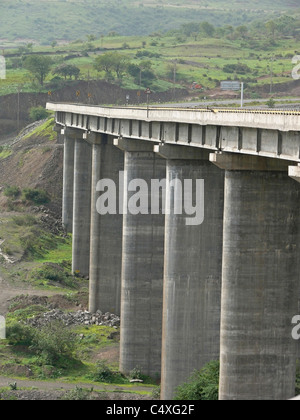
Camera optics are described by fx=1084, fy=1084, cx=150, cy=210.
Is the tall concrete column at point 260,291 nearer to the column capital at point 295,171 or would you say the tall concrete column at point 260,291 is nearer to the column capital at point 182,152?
the column capital at point 295,171

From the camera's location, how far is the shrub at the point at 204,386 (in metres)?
46.5

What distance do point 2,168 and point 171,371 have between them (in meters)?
84.8

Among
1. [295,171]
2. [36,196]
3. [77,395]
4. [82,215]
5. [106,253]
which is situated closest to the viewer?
[295,171]

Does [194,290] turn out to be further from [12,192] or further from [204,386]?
[12,192]

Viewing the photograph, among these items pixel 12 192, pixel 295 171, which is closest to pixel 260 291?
pixel 295 171

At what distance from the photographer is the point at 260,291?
144 feet

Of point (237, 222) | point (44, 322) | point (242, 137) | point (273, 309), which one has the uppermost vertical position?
point (242, 137)

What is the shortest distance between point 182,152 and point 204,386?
42.6 feet

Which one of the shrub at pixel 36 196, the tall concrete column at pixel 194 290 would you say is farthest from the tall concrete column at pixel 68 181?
the tall concrete column at pixel 194 290

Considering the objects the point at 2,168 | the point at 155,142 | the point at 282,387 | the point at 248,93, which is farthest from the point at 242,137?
the point at 248,93

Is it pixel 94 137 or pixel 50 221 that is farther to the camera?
pixel 50 221

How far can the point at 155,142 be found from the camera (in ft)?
207

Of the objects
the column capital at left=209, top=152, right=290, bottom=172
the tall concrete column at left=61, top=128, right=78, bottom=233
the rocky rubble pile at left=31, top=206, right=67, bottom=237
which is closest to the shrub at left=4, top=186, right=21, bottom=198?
the rocky rubble pile at left=31, top=206, right=67, bottom=237

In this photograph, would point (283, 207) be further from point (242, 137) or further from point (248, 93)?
point (248, 93)
